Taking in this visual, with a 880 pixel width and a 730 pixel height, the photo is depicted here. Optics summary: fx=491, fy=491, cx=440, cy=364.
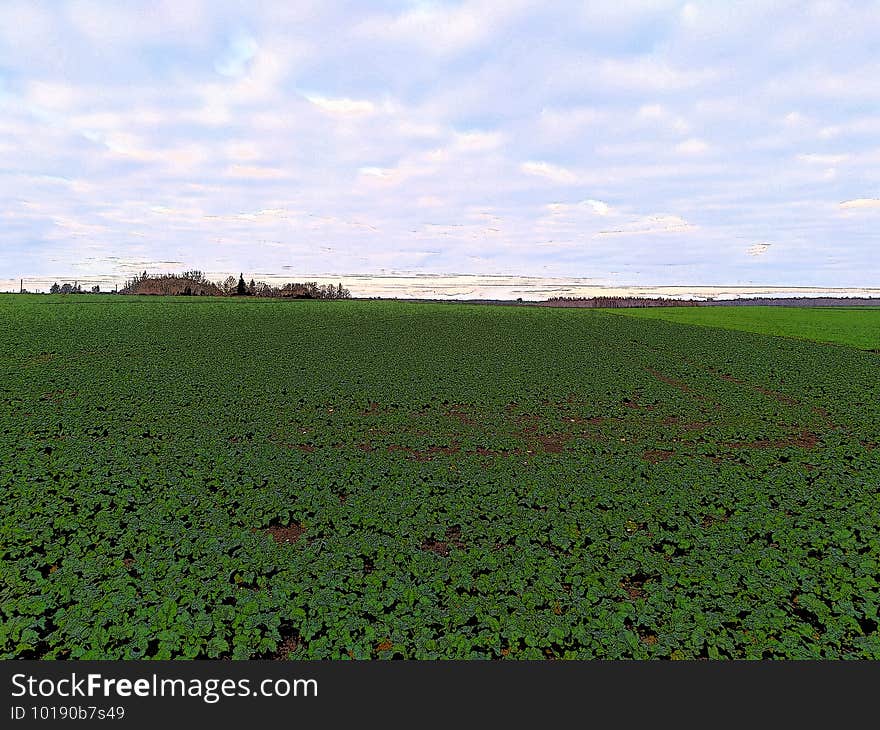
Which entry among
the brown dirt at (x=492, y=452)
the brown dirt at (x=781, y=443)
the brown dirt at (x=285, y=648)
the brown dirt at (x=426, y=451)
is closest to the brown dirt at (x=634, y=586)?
the brown dirt at (x=285, y=648)

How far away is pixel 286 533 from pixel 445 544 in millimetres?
3330

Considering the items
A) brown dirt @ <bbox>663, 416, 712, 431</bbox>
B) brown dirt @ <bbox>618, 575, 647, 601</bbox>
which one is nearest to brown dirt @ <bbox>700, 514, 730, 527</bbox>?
brown dirt @ <bbox>618, 575, 647, 601</bbox>

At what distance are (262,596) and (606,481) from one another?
28.9 ft

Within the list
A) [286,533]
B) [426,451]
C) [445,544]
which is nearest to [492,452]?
[426,451]

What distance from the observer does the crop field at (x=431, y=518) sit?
7.29 m

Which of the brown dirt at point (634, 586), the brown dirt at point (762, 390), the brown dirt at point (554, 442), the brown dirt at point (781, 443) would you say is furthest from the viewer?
the brown dirt at point (762, 390)

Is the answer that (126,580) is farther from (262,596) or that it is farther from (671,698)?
(671,698)

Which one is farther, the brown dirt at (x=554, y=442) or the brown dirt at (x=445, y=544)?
the brown dirt at (x=554, y=442)

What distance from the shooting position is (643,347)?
133 feet

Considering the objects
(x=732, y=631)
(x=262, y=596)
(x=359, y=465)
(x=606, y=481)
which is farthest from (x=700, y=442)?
(x=262, y=596)

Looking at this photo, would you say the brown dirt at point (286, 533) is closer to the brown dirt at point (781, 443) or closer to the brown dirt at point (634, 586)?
the brown dirt at point (634, 586)

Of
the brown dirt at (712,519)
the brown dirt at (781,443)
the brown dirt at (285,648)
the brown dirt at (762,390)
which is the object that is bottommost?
the brown dirt at (285,648)

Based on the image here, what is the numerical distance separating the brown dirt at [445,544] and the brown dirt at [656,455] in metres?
7.52

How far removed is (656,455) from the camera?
50.5 ft
